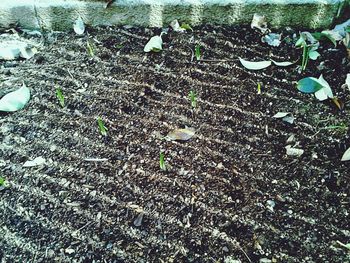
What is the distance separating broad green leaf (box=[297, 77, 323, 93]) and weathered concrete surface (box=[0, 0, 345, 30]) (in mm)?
471

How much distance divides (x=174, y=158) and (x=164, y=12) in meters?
0.88

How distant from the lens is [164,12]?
74.5 inches

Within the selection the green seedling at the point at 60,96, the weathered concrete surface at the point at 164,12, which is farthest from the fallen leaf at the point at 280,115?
the green seedling at the point at 60,96

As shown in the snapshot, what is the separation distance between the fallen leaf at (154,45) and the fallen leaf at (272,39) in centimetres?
53

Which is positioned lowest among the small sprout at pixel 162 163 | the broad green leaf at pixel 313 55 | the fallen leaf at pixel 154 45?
the small sprout at pixel 162 163

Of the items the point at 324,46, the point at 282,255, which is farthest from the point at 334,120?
the point at 282,255

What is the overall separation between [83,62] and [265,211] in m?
1.13

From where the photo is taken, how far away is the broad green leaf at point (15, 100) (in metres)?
1.59

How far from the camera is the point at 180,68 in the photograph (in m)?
1.73

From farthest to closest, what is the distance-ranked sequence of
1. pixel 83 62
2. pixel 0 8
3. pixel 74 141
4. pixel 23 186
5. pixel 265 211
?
pixel 0 8 < pixel 83 62 < pixel 74 141 < pixel 23 186 < pixel 265 211

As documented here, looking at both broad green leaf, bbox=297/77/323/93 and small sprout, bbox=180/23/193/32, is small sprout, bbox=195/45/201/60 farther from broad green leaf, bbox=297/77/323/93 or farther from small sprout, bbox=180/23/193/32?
broad green leaf, bbox=297/77/323/93

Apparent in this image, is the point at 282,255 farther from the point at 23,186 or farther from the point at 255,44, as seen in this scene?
the point at 255,44

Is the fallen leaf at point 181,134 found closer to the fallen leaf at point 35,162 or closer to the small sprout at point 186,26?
the fallen leaf at point 35,162

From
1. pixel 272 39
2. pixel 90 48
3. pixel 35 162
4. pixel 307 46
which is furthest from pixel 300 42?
pixel 35 162
